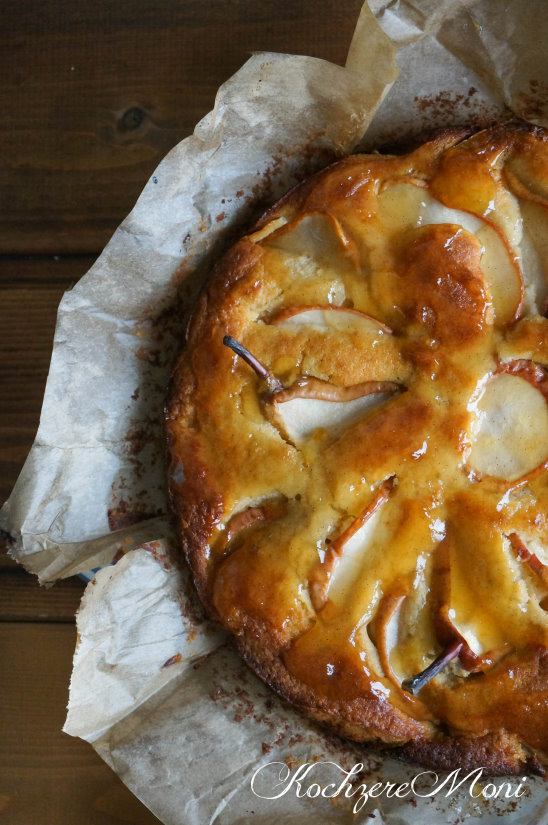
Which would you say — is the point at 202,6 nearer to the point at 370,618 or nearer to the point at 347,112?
the point at 347,112

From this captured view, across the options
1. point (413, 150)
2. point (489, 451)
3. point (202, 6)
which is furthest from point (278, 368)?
point (202, 6)

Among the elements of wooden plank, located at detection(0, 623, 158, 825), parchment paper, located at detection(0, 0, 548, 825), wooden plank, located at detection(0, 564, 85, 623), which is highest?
parchment paper, located at detection(0, 0, 548, 825)

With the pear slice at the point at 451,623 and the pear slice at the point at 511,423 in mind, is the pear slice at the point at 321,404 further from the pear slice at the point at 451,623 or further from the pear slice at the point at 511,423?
the pear slice at the point at 451,623

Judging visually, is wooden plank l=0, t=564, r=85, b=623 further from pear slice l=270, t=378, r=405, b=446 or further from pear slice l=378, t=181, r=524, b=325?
pear slice l=378, t=181, r=524, b=325

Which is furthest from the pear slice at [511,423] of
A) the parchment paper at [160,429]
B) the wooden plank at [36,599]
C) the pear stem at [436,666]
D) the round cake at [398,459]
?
the wooden plank at [36,599]

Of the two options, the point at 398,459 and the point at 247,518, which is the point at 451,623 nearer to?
the point at 398,459

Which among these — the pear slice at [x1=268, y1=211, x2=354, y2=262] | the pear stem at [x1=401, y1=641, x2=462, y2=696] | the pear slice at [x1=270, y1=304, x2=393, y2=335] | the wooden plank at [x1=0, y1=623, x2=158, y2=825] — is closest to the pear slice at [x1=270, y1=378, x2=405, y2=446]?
the pear slice at [x1=270, y1=304, x2=393, y2=335]
